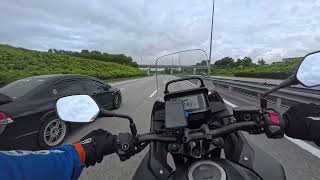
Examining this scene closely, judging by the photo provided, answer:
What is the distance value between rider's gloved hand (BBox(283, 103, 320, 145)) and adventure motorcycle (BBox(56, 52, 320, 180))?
0.07 m

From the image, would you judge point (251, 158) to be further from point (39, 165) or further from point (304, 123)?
point (39, 165)

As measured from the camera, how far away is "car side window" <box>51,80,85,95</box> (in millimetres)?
8695

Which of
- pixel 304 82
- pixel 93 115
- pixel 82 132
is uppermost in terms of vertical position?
pixel 304 82

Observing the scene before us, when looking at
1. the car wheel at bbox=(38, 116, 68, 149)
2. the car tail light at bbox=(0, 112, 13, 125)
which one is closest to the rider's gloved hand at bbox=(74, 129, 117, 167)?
the car tail light at bbox=(0, 112, 13, 125)

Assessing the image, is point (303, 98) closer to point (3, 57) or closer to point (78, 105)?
point (78, 105)

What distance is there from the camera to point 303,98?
10.3m

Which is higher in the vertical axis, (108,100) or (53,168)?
(53,168)

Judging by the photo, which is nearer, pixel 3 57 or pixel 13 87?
pixel 13 87

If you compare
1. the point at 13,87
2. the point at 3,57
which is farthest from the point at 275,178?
the point at 3,57

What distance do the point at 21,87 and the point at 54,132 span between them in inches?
48.0

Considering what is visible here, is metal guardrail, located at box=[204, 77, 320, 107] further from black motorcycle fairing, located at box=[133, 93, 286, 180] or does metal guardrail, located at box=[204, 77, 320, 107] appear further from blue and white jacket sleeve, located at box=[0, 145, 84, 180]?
blue and white jacket sleeve, located at box=[0, 145, 84, 180]

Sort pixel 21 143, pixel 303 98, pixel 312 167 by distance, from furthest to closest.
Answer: pixel 303 98 < pixel 21 143 < pixel 312 167

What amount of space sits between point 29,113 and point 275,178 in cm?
580

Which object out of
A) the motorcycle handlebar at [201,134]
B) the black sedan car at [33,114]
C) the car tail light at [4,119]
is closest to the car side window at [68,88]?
the black sedan car at [33,114]
